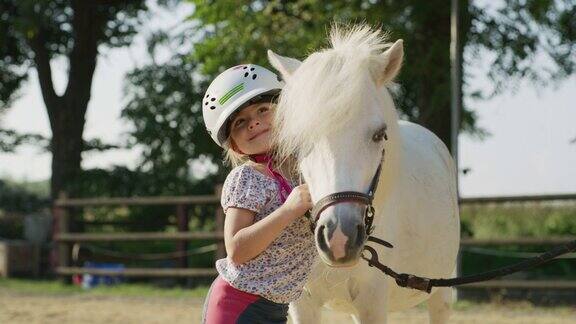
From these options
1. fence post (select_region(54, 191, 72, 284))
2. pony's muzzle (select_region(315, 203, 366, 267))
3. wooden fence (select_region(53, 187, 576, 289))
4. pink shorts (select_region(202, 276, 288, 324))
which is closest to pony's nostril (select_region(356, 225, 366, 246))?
pony's muzzle (select_region(315, 203, 366, 267))

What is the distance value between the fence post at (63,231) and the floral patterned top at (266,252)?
10.1 m

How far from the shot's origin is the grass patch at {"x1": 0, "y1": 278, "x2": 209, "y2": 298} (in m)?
10.4

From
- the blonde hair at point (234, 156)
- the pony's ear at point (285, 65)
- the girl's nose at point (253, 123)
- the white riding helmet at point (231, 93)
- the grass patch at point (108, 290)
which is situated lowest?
the grass patch at point (108, 290)

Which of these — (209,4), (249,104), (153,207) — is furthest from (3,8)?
(249,104)

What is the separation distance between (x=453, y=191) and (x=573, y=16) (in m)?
7.31

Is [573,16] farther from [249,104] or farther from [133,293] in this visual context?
[249,104]

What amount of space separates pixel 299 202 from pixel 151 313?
6381 mm

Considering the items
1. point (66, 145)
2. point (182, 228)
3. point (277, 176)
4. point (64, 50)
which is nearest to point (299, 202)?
point (277, 176)

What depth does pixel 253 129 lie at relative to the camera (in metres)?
2.57

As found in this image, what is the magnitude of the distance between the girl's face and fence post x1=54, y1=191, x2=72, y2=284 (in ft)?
33.3

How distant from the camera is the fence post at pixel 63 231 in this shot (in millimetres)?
12188

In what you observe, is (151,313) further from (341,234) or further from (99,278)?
(341,234)

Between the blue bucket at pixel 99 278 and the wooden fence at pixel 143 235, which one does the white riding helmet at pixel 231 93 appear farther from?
the blue bucket at pixel 99 278

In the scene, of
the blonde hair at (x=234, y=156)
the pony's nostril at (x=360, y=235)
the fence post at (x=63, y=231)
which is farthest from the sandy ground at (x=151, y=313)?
the pony's nostril at (x=360, y=235)
